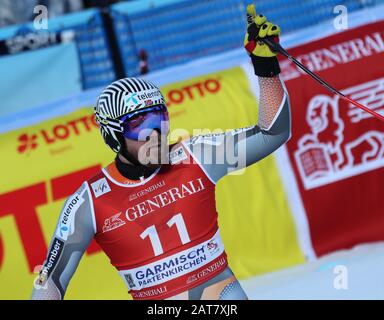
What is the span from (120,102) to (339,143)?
3.42 meters

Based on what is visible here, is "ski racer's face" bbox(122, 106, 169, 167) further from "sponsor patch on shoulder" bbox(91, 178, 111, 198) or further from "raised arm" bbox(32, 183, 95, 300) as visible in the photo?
"raised arm" bbox(32, 183, 95, 300)

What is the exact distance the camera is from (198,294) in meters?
4.38

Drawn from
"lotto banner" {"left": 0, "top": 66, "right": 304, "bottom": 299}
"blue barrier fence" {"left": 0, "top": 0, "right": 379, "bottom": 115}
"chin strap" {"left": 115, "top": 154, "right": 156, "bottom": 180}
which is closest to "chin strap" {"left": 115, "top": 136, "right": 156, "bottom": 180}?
"chin strap" {"left": 115, "top": 154, "right": 156, "bottom": 180}

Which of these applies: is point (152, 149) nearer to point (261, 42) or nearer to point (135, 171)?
point (135, 171)

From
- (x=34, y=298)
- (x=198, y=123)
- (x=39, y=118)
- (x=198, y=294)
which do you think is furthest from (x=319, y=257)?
(x=34, y=298)

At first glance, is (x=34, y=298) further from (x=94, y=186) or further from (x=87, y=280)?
(x=87, y=280)

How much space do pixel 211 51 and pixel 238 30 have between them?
1.23 feet

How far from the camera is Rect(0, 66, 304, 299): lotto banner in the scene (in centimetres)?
690

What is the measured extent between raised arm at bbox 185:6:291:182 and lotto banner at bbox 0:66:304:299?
2478 millimetres

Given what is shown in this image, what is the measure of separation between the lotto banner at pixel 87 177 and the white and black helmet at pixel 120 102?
2520mm

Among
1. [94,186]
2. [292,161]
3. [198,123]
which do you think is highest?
[94,186]

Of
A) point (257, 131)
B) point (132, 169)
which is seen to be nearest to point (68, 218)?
point (132, 169)

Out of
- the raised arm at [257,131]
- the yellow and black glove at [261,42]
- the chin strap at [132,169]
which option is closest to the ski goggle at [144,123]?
the chin strap at [132,169]

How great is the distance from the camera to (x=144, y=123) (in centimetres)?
432
